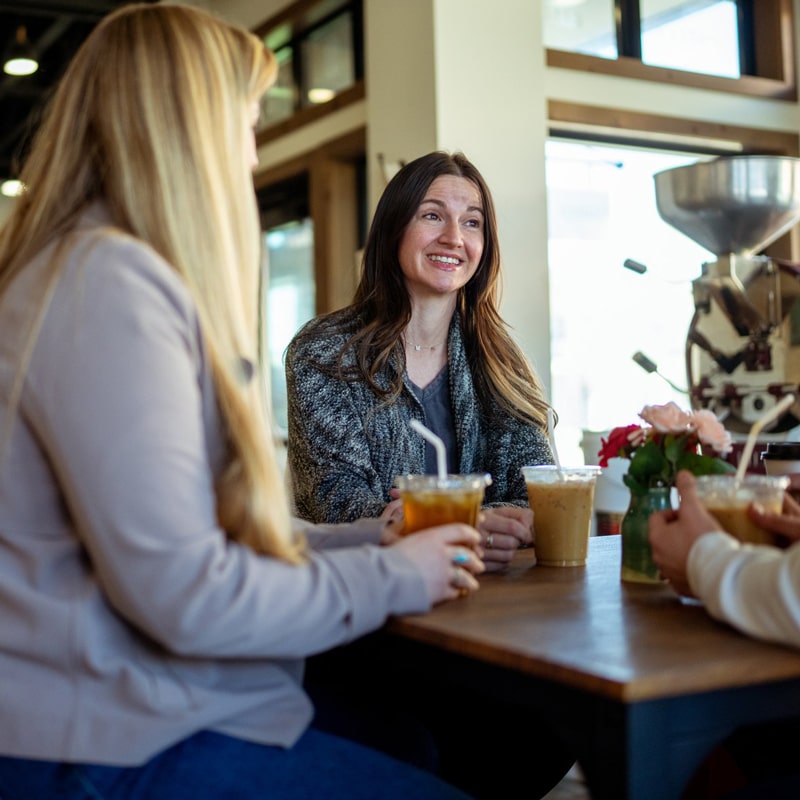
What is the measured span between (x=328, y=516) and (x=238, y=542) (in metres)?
1.05

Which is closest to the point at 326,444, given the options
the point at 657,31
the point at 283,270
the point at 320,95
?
the point at 657,31

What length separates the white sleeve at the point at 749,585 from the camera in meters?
1.09

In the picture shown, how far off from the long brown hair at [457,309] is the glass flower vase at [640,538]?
778 millimetres

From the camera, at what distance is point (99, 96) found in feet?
3.95

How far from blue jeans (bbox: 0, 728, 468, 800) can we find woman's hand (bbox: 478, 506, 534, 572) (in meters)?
0.46

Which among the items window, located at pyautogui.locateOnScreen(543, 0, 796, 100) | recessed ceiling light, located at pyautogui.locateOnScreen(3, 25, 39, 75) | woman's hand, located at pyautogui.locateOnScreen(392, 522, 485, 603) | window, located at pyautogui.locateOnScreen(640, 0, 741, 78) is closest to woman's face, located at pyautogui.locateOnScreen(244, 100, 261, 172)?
woman's hand, located at pyautogui.locateOnScreen(392, 522, 485, 603)

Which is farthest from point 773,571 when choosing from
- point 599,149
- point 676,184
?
point 599,149

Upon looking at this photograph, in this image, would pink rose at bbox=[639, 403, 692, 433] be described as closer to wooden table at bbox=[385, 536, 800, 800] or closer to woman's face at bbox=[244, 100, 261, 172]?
wooden table at bbox=[385, 536, 800, 800]

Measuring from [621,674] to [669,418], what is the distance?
1.92ft

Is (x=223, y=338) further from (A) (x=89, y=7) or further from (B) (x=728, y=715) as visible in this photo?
(A) (x=89, y=7)

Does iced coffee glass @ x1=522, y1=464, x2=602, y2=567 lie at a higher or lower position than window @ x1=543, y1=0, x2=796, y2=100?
lower

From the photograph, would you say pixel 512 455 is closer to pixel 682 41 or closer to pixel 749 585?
pixel 749 585

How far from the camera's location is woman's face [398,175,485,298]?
7.94 ft

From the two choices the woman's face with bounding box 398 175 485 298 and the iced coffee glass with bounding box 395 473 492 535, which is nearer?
the iced coffee glass with bounding box 395 473 492 535
